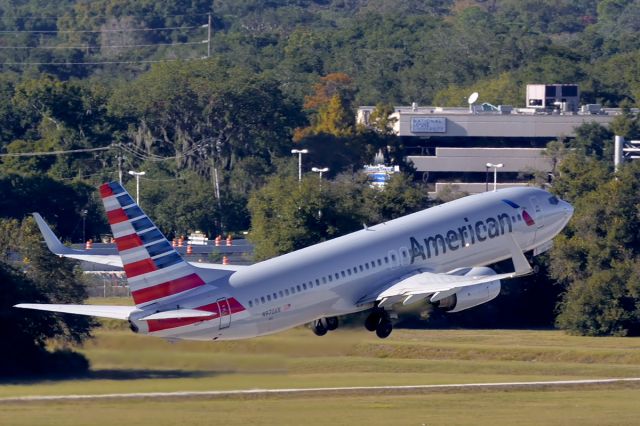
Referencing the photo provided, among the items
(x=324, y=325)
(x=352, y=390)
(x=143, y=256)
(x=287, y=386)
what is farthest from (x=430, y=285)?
(x=143, y=256)

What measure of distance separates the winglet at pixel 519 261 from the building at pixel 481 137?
353 feet

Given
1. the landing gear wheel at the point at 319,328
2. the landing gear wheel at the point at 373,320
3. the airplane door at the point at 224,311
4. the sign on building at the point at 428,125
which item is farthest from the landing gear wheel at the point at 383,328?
the sign on building at the point at 428,125

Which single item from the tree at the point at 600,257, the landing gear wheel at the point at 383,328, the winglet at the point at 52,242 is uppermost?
the winglet at the point at 52,242

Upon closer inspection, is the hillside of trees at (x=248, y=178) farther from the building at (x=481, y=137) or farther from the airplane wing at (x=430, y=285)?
the airplane wing at (x=430, y=285)

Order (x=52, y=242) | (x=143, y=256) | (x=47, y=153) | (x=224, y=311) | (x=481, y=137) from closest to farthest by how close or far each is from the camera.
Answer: (x=143, y=256), (x=224, y=311), (x=52, y=242), (x=47, y=153), (x=481, y=137)

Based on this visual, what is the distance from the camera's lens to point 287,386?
7112cm

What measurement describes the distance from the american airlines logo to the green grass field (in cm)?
411

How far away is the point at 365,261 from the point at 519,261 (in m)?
6.24

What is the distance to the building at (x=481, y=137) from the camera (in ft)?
599

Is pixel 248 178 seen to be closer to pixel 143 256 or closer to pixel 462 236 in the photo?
pixel 462 236

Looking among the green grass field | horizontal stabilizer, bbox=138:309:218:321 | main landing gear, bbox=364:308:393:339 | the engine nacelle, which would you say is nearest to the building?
the green grass field

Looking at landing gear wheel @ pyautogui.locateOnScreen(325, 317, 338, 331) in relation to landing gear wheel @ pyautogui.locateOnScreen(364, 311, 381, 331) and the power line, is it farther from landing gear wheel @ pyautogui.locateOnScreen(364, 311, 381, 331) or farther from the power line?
the power line

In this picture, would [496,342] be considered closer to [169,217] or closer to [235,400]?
[235,400]

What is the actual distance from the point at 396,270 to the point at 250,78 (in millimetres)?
117283
